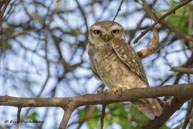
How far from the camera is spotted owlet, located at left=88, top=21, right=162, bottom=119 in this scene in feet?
10.2

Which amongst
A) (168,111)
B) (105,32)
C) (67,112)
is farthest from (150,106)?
(67,112)

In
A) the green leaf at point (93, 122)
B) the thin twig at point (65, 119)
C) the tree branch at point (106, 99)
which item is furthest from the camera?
the green leaf at point (93, 122)

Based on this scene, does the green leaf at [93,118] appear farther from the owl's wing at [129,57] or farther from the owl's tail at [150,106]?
the owl's wing at [129,57]

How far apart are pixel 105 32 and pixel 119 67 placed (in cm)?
45

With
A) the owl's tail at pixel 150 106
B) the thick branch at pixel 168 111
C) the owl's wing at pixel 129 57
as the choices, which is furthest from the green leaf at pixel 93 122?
the thick branch at pixel 168 111

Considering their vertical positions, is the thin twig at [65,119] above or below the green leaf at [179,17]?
below

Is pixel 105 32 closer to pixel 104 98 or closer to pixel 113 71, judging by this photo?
pixel 113 71

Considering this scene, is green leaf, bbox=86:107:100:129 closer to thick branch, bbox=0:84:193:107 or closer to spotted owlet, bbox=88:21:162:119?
spotted owlet, bbox=88:21:162:119

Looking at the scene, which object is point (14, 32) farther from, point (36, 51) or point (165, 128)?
point (165, 128)

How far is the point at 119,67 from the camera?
317 centimetres

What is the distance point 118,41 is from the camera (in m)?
3.32

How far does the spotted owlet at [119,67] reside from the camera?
309 cm

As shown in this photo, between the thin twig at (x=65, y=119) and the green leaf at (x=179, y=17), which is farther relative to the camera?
the green leaf at (x=179, y=17)

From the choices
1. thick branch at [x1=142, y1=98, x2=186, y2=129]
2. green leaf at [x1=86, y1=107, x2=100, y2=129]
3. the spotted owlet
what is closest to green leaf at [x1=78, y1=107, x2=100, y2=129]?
green leaf at [x1=86, y1=107, x2=100, y2=129]
